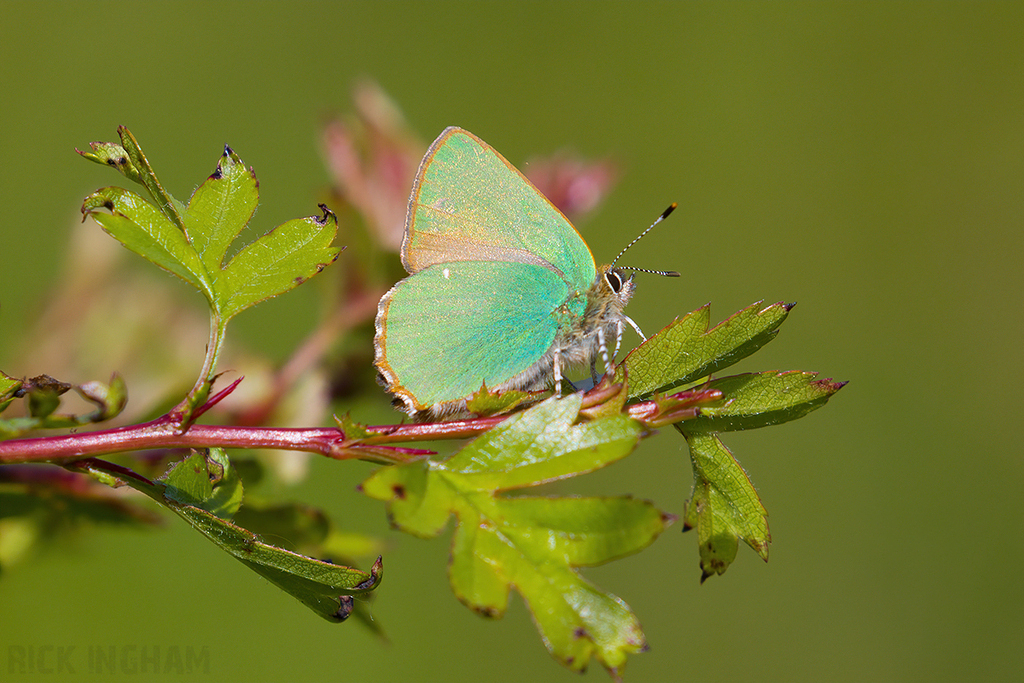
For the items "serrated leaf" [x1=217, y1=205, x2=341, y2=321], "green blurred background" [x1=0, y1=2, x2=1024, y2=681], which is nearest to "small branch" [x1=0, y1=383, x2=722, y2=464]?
"serrated leaf" [x1=217, y1=205, x2=341, y2=321]

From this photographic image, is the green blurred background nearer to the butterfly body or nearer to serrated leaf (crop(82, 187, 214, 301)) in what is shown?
the butterfly body

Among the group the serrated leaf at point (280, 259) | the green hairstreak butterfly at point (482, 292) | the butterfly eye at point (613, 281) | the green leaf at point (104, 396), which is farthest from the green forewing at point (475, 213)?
the green leaf at point (104, 396)

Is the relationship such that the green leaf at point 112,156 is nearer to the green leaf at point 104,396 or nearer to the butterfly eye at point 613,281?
the green leaf at point 104,396

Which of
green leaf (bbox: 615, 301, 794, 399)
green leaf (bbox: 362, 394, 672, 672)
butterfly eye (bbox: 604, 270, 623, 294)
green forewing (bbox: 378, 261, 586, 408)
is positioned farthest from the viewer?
butterfly eye (bbox: 604, 270, 623, 294)

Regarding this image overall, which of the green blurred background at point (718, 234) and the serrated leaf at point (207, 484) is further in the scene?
the green blurred background at point (718, 234)

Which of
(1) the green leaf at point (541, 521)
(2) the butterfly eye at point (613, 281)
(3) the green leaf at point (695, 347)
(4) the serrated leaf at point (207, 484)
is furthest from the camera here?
(2) the butterfly eye at point (613, 281)

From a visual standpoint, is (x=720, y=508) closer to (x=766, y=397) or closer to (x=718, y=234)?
(x=766, y=397)
